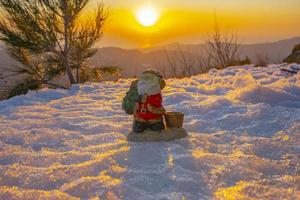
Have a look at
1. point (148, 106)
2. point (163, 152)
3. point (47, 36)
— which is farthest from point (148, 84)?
point (47, 36)

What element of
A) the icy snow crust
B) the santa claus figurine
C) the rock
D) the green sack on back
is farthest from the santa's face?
the icy snow crust

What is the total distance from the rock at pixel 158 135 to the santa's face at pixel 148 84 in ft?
1.12

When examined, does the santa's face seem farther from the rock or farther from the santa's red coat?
the rock

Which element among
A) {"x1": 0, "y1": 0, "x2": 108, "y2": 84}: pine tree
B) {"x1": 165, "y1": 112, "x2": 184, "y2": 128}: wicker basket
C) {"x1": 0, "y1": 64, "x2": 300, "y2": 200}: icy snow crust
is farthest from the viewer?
{"x1": 0, "y1": 0, "x2": 108, "y2": 84}: pine tree

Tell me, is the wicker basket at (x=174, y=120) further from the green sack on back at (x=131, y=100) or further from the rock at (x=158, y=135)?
the green sack on back at (x=131, y=100)

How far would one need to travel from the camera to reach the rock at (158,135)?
301 centimetres

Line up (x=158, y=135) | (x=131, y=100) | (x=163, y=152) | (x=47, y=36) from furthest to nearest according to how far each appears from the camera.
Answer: (x=47, y=36), (x=131, y=100), (x=158, y=135), (x=163, y=152)

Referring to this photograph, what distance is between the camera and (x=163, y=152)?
2680 millimetres

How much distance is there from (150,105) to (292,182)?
138cm

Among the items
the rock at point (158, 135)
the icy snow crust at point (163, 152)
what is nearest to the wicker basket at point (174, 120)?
the rock at point (158, 135)

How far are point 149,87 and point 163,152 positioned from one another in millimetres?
659

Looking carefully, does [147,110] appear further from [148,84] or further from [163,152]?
[163,152]

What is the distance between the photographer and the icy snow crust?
6.68ft

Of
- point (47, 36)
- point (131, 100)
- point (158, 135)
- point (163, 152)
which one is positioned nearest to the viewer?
point (163, 152)
